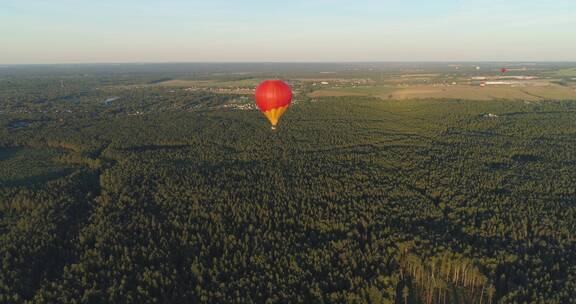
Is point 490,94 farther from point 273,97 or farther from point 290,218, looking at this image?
point 290,218

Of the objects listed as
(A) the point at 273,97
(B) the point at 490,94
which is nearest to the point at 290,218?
(A) the point at 273,97

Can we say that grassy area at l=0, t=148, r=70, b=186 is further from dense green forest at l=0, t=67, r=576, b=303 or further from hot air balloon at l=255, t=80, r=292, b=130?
hot air balloon at l=255, t=80, r=292, b=130

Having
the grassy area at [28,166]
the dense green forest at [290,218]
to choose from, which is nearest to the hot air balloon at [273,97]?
the dense green forest at [290,218]

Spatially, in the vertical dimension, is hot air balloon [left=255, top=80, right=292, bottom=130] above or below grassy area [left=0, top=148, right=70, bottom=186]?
above

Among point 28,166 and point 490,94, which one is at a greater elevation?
point 490,94

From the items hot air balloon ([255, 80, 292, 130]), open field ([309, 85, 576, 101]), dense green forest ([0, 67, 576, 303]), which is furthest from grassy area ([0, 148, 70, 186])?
open field ([309, 85, 576, 101])
